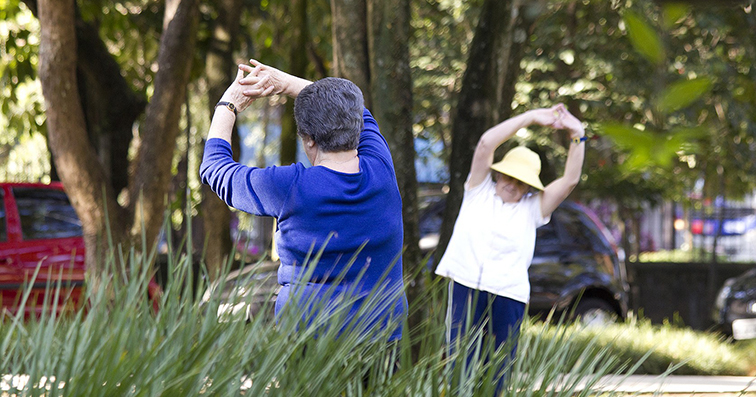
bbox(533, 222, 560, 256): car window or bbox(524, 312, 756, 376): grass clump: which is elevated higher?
bbox(533, 222, 560, 256): car window

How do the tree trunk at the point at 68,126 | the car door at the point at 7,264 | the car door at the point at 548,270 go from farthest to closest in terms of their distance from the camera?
the car door at the point at 548,270 < the car door at the point at 7,264 < the tree trunk at the point at 68,126

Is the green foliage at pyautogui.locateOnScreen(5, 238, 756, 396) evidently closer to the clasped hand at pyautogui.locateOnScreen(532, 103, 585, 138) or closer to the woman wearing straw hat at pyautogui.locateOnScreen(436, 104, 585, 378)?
the woman wearing straw hat at pyautogui.locateOnScreen(436, 104, 585, 378)

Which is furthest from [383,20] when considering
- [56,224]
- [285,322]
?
[56,224]

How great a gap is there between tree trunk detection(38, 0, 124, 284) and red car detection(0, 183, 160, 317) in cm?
78

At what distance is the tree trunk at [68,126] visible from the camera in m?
6.25

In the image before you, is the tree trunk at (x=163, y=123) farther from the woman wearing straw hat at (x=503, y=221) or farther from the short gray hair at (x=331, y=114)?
the short gray hair at (x=331, y=114)

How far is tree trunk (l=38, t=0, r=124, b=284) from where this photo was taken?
20.5 feet

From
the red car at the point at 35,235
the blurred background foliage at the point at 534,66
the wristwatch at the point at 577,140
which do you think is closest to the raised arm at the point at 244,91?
the wristwatch at the point at 577,140

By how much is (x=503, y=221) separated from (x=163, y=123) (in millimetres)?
3306

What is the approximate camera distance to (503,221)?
436 cm

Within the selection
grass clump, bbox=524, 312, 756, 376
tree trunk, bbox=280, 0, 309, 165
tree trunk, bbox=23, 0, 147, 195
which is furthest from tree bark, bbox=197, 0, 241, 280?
grass clump, bbox=524, 312, 756, 376

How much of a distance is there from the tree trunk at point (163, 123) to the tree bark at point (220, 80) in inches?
94.5

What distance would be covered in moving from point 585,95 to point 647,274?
323cm

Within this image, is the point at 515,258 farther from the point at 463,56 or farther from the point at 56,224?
the point at 463,56
